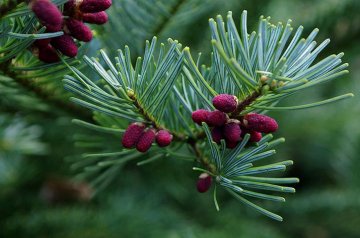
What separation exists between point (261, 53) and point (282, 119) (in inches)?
21.2

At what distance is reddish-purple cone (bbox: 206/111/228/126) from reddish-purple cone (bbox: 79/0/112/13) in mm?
103

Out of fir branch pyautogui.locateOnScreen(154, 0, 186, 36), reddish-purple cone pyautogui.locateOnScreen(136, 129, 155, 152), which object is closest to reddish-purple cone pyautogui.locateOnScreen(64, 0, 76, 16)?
reddish-purple cone pyautogui.locateOnScreen(136, 129, 155, 152)

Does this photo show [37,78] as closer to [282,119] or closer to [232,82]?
[232,82]

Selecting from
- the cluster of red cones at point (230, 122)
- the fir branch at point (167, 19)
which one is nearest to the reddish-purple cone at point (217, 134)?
the cluster of red cones at point (230, 122)

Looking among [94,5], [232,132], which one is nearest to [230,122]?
[232,132]

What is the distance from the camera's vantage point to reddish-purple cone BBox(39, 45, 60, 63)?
36 cm

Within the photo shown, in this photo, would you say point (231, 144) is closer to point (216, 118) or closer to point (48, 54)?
point (216, 118)

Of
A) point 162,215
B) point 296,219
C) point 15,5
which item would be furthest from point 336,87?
point 15,5

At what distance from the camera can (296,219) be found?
0.80 m

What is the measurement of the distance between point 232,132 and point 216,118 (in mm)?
14

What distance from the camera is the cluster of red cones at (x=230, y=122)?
0.32m

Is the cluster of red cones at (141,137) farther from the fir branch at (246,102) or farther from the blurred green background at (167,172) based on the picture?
the blurred green background at (167,172)

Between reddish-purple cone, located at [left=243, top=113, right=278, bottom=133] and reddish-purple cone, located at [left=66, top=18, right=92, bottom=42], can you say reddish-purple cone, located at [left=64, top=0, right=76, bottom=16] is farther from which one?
reddish-purple cone, located at [left=243, top=113, right=278, bottom=133]

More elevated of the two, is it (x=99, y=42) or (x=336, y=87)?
(x=336, y=87)
